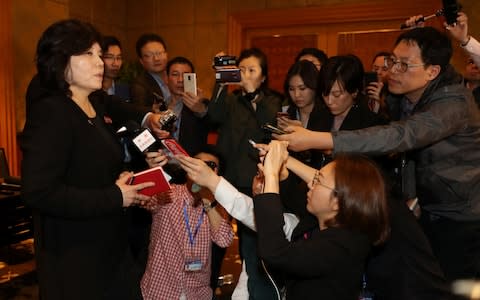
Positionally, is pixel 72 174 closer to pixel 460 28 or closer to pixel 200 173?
pixel 200 173

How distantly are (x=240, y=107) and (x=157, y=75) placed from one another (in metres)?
0.87

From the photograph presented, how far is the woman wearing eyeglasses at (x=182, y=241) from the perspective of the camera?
2.04 meters

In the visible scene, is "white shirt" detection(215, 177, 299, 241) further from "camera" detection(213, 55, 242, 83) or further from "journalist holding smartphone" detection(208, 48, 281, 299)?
"camera" detection(213, 55, 242, 83)

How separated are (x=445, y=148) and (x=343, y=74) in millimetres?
635

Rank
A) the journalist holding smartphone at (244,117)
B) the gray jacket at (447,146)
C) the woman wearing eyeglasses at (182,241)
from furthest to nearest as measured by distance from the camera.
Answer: the journalist holding smartphone at (244,117) < the woman wearing eyeglasses at (182,241) < the gray jacket at (447,146)

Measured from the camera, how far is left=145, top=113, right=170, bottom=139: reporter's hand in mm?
1929

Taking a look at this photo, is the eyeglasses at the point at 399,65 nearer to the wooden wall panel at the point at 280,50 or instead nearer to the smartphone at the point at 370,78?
the smartphone at the point at 370,78

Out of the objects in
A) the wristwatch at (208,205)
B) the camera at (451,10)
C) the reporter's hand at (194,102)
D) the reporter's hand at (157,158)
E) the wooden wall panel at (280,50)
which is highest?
the wooden wall panel at (280,50)

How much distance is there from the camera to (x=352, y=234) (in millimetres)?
1326

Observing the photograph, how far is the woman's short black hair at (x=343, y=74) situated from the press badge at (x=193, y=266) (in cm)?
106

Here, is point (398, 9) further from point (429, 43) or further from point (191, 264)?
point (191, 264)

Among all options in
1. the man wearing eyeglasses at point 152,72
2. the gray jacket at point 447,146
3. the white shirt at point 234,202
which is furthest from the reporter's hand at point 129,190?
the man wearing eyeglasses at point 152,72

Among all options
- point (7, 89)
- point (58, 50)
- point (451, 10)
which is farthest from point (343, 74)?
point (7, 89)

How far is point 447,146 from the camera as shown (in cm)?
182
